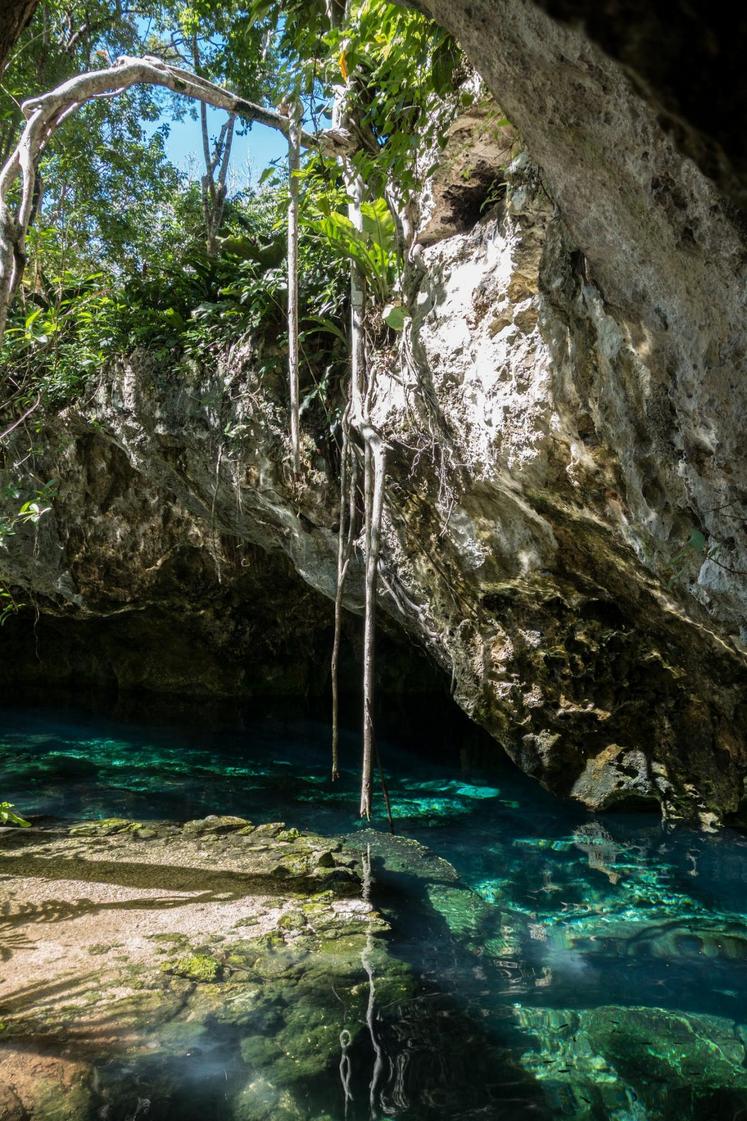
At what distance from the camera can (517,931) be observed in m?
4.51

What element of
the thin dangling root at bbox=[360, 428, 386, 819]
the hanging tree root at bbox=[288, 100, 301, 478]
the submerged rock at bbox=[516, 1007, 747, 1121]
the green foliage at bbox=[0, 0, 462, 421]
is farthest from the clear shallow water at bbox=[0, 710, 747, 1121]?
the green foliage at bbox=[0, 0, 462, 421]

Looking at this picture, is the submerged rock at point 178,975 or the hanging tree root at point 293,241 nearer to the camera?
the submerged rock at point 178,975

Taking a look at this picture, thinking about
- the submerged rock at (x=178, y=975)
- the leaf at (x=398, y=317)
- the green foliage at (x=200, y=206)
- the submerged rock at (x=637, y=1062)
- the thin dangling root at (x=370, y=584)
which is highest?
the green foliage at (x=200, y=206)

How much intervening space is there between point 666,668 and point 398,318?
11.0 feet

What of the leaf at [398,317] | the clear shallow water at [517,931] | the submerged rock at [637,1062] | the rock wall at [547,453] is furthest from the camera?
the leaf at [398,317]

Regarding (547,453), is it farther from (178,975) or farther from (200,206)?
(200,206)

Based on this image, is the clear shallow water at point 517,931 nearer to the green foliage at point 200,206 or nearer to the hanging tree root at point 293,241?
the hanging tree root at point 293,241

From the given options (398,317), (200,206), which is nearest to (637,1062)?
(398,317)

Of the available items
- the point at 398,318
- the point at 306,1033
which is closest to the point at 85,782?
the point at 306,1033

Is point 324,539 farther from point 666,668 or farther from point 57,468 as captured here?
point 57,468

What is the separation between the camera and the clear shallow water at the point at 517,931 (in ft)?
10.0

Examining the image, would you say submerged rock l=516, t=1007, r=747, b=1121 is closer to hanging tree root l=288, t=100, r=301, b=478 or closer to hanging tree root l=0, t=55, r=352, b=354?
hanging tree root l=288, t=100, r=301, b=478

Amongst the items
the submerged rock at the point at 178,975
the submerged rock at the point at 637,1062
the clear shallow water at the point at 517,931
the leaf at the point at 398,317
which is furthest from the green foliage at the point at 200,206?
the submerged rock at the point at 637,1062

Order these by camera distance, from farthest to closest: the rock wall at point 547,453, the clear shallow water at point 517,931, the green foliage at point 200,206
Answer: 1. the green foliage at point 200,206
2. the clear shallow water at point 517,931
3. the rock wall at point 547,453
